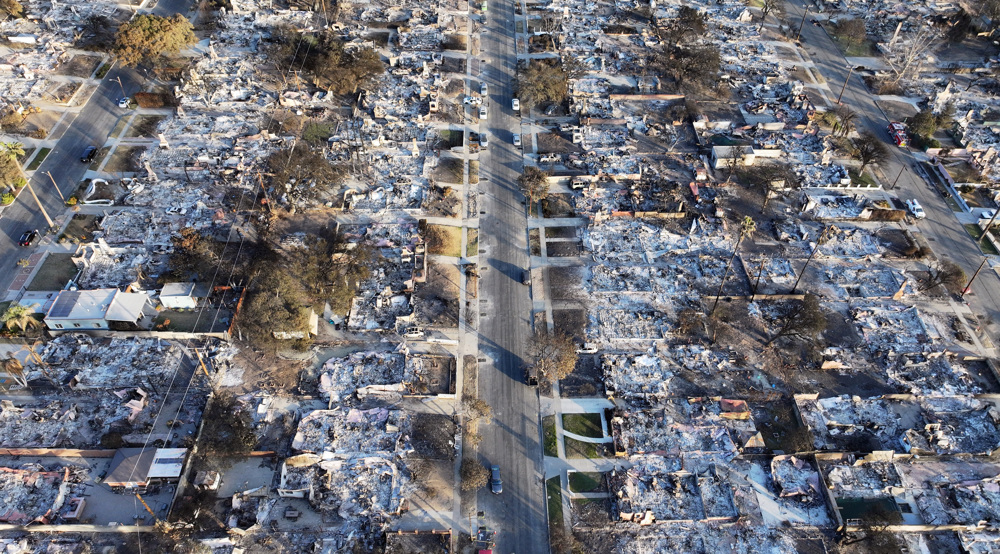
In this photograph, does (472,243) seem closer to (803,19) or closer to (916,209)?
(916,209)

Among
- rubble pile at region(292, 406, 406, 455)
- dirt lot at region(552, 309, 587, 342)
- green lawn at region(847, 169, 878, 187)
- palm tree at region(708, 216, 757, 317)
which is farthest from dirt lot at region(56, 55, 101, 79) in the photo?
green lawn at region(847, 169, 878, 187)

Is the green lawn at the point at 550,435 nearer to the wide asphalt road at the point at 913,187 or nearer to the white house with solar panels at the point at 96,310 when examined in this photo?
the white house with solar panels at the point at 96,310

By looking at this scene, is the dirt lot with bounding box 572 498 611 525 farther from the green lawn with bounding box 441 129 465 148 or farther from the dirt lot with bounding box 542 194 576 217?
the green lawn with bounding box 441 129 465 148

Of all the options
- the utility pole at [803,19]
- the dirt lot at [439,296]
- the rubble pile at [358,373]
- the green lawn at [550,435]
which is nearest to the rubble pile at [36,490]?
the rubble pile at [358,373]

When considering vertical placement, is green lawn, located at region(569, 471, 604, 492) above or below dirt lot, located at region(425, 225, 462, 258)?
below

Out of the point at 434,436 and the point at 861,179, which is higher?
the point at 861,179

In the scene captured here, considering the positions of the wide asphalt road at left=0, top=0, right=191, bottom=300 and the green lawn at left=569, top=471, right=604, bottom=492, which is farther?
the wide asphalt road at left=0, top=0, right=191, bottom=300

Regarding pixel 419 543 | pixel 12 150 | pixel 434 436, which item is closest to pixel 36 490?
pixel 419 543
